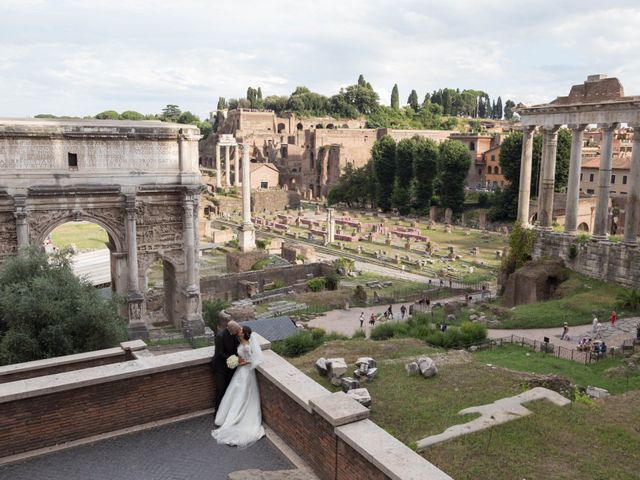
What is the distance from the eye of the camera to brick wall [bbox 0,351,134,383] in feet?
24.7

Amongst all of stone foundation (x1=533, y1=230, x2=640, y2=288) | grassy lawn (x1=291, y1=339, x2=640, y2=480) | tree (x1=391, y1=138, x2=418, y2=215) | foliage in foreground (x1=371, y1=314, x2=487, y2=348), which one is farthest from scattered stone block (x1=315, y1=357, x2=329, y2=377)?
tree (x1=391, y1=138, x2=418, y2=215)

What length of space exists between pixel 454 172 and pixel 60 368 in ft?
167

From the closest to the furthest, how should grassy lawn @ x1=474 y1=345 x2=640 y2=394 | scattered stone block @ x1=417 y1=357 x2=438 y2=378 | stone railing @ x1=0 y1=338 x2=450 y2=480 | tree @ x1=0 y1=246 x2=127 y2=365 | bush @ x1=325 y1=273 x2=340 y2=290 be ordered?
stone railing @ x1=0 y1=338 x2=450 y2=480 < scattered stone block @ x1=417 y1=357 x2=438 y2=378 < tree @ x1=0 y1=246 x2=127 y2=365 < grassy lawn @ x1=474 y1=345 x2=640 y2=394 < bush @ x1=325 y1=273 x2=340 y2=290

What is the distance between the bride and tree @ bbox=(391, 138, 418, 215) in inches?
2159

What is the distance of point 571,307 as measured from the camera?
63.9 ft

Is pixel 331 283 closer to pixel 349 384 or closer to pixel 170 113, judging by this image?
pixel 349 384

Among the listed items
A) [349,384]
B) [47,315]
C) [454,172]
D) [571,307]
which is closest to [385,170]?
[454,172]

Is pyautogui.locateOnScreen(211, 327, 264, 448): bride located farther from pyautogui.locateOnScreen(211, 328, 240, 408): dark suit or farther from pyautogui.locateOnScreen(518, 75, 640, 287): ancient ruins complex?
pyautogui.locateOnScreen(518, 75, 640, 287): ancient ruins complex

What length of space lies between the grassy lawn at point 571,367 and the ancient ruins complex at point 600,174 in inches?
287

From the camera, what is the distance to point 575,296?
66.5 ft

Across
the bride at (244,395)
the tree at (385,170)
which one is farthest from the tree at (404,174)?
the bride at (244,395)

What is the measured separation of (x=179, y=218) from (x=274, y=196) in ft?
164

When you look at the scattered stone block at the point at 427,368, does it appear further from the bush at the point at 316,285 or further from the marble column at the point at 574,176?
the bush at the point at 316,285

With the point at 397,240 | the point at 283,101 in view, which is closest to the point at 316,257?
the point at 397,240
